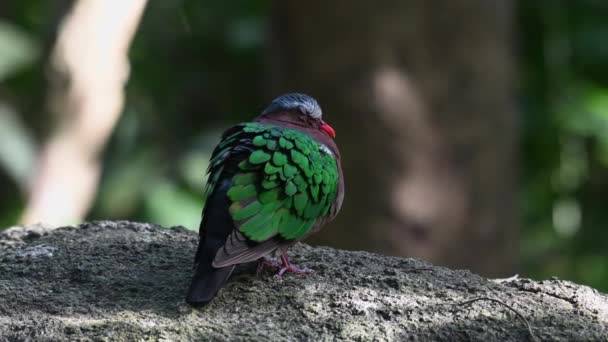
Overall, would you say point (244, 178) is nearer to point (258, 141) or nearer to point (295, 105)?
point (258, 141)

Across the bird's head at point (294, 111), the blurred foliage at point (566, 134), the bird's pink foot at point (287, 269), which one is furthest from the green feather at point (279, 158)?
the blurred foliage at point (566, 134)

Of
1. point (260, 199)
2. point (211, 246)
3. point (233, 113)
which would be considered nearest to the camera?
point (211, 246)

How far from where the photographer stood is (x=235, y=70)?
37.3 ft

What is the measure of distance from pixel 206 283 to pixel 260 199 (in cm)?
43

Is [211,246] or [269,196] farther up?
[269,196]

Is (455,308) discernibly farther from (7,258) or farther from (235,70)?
(235,70)

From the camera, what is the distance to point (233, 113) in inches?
445

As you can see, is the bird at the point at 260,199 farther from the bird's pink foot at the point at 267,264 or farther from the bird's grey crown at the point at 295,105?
the bird's grey crown at the point at 295,105

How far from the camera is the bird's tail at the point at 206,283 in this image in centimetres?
354

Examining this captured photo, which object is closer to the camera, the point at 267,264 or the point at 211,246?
the point at 211,246

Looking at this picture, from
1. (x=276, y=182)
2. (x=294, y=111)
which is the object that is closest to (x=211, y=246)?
(x=276, y=182)

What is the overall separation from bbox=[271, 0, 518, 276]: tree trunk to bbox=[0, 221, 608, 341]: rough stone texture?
403 centimetres

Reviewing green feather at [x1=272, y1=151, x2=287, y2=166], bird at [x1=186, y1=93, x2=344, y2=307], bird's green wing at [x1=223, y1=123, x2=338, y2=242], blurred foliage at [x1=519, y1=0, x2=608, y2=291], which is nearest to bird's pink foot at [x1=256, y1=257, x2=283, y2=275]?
bird at [x1=186, y1=93, x2=344, y2=307]

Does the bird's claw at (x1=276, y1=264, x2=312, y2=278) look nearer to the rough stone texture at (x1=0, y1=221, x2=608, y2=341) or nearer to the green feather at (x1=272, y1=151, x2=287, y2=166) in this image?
the rough stone texture at (x1=0, y1=221, x2=608, y2=341)
